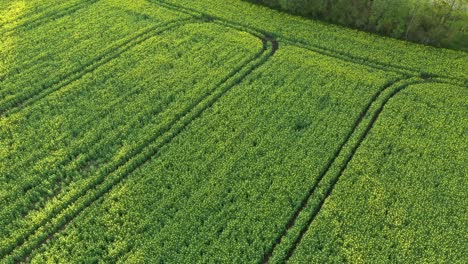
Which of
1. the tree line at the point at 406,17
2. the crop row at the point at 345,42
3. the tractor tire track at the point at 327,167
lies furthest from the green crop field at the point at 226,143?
the tree line at the point at 406,17

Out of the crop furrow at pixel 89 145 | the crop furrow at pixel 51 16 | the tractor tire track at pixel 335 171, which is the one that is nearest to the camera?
the tractor tire track at pixel 335 171

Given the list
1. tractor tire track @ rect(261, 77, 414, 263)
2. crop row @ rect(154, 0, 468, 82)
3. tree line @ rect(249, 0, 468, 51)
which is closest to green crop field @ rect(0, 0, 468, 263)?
tractor tire track @ rect(261, 77, 414, 263)

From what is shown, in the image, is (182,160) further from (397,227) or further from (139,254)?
(397,227)

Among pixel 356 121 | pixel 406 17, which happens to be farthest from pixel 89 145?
pixel 406 17

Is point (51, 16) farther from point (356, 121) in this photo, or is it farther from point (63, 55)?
point (356, 121)

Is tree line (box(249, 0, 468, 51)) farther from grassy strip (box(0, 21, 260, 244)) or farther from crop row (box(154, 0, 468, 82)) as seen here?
grassy strip (box(0, 21, 260, 244))

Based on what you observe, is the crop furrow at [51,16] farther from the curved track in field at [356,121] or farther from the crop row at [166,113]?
the crop row at [166,113]
